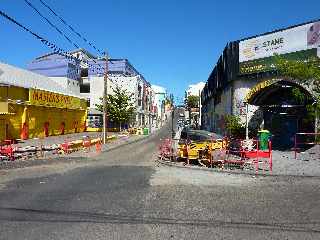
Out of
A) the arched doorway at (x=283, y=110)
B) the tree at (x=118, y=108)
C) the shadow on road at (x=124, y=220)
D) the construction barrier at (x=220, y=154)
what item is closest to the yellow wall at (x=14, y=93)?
the construction barrier at (x=220, y=154)

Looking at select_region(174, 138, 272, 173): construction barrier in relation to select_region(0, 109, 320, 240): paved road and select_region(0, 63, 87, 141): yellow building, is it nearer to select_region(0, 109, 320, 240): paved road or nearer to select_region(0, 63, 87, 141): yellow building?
select_region(0, 109, 320, 240): paved road

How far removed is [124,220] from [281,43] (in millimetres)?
20783

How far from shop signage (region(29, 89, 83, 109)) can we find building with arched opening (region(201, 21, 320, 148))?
778 inches

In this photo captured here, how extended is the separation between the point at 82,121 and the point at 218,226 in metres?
55.0

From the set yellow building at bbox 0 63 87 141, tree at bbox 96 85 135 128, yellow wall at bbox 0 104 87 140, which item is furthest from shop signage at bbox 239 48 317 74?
tree at bbox 96 85 135 128

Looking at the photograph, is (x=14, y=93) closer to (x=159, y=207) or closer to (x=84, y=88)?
(x=159, y=207)

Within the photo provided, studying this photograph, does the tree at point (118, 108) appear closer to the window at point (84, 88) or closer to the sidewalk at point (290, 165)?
the window at point (84, 88)

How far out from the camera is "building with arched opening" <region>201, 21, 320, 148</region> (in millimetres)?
25922

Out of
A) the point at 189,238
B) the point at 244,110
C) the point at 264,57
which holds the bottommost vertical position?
the point at 189,238

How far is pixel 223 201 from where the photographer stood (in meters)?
12.1

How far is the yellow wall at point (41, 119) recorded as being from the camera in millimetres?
39806

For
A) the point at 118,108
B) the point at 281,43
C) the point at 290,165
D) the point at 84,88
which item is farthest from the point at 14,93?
the point at 84,88

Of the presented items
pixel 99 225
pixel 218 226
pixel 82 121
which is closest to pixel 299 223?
pixel 218 226

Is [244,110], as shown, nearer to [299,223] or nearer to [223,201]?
[223,201]
